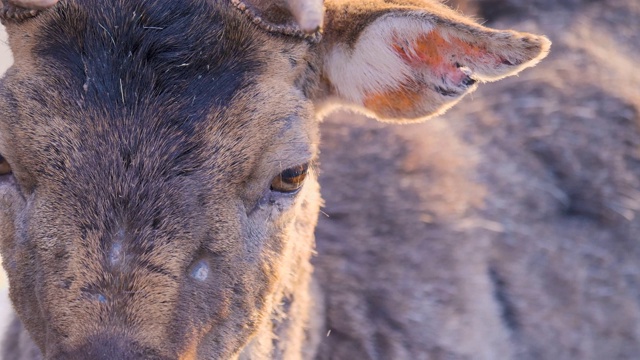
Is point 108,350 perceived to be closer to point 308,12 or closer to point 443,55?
point 308,12

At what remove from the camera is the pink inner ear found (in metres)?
3.07

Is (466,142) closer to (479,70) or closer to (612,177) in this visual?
(612,177)

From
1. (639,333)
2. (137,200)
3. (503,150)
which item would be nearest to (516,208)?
(503,150)

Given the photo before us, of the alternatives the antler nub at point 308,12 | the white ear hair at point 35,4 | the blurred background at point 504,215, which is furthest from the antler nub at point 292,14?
the blurred background at point 504,215

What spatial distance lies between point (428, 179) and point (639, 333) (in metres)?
1.49

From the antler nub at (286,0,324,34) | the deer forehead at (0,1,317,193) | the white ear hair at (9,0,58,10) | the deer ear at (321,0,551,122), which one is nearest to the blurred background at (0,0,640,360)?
the deer ear at (321,0,551,122)

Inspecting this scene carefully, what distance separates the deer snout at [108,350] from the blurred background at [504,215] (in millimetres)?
1652

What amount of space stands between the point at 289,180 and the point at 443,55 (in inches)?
28.4

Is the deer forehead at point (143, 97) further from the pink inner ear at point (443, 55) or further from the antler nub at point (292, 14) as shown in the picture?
the pink inner ear at point (443, 55)

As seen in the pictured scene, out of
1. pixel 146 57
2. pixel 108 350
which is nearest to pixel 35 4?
pixel 146 57

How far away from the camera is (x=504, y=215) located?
4.75m

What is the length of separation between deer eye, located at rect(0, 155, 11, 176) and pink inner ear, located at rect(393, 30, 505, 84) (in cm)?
138

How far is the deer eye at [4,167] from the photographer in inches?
116

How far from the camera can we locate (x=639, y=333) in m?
4.96
